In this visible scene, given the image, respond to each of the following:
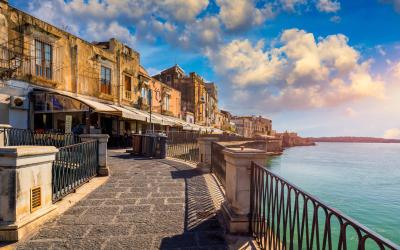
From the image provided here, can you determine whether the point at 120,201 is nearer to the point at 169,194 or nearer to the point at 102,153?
the point at 169,194

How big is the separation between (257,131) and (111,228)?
9734 cm

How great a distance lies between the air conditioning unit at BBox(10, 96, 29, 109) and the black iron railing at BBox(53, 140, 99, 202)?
8.20m

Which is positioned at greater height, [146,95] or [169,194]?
[146,95]

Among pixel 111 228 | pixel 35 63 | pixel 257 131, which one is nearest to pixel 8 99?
pixel 35 63

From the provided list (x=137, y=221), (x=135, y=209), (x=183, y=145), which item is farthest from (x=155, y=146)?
(x=137, y=221)

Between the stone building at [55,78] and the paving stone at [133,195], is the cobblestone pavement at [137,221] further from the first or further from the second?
the stone building at [55,78]

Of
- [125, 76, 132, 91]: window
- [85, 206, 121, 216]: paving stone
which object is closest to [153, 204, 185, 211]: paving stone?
[85, 206, 121, 216]: paving stone

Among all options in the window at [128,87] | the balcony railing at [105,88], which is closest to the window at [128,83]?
the window at [128,87]

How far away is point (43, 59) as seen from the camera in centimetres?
1465

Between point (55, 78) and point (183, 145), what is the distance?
8893mm

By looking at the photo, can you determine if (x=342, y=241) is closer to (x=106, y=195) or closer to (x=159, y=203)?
(x=159, y=203)

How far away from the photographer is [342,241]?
6.15 ft

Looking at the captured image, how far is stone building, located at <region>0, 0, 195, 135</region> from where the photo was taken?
1263cm

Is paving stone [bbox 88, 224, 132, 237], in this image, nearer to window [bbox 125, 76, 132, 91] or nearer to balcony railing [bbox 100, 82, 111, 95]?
balcony railing [bbox 100, 82, 111, 95]
